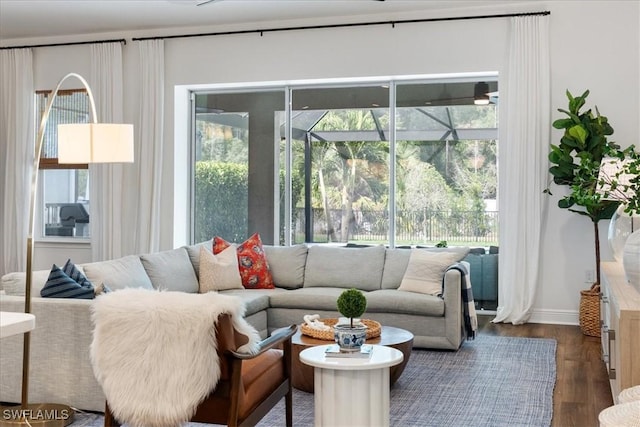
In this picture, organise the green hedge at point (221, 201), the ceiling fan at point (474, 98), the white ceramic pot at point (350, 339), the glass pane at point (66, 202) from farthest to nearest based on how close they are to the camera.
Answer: the glass pane at point (66, 202), the green hedge at point (221, 201), the ceiling fan at point (474, 98), the white ceramic pot at point (350, 339)

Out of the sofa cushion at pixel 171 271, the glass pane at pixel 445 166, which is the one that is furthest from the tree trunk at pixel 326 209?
the sofa cushion at pixel 171 271

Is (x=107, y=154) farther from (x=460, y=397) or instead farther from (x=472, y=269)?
(x=472, y=269)

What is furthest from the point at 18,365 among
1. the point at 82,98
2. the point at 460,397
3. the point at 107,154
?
the point at 82,98

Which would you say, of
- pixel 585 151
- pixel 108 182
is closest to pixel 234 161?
pixel 108 182

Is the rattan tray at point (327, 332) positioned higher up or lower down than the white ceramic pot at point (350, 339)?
lower down

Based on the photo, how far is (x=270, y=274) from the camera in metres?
6.35

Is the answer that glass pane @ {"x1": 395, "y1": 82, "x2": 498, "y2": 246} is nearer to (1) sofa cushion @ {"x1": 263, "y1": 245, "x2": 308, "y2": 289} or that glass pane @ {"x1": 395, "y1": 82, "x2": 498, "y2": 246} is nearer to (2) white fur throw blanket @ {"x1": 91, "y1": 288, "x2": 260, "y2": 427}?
(1) sofa cushion @ {"x1": 263, "y1": 245, "x2": 308, "y2": 289}

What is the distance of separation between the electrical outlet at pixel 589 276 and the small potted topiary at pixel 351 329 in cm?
368

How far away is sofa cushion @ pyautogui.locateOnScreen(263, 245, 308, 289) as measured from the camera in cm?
631

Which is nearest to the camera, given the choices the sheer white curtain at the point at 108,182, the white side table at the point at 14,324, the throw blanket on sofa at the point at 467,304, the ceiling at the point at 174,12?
the white side table at the point at 14,324

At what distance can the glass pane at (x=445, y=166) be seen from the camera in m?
7.12

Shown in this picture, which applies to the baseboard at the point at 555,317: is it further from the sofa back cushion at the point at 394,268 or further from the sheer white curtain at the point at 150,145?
the sheer white curtain at the point at 150,145

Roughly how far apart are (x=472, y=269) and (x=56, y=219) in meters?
4.71

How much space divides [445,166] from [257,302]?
2648mm
